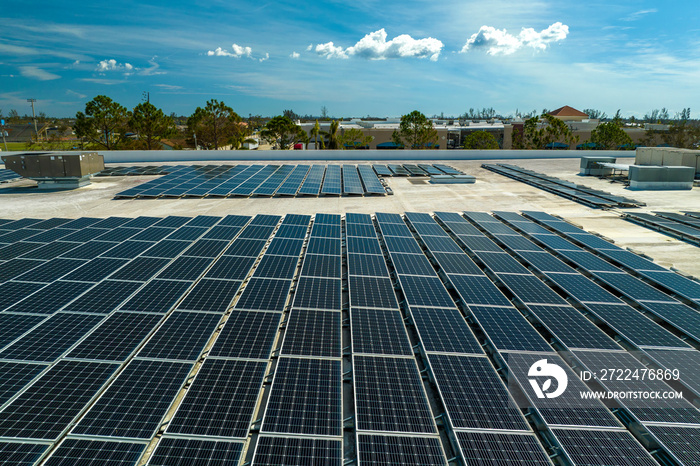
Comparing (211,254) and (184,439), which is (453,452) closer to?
(184,439)

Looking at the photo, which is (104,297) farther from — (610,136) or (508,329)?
(610,136)

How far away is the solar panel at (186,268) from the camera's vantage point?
1462 cm

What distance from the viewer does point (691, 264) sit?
17938mm

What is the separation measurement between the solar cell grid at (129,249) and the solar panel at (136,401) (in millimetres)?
9227

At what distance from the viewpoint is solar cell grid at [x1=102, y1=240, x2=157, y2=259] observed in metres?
16.9

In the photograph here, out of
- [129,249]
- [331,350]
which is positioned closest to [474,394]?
[331,350]

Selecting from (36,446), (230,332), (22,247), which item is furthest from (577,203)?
(22,247)

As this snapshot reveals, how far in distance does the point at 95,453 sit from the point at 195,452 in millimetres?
1871

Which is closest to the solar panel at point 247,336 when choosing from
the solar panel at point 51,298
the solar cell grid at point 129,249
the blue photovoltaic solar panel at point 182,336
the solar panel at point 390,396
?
the blue photovoltaic solar panel at point 182,336

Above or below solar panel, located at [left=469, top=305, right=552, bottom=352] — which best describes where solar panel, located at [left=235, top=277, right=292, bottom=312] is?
above

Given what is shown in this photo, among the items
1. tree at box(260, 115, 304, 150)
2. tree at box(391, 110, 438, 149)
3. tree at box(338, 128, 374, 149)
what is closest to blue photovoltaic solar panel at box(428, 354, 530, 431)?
tree at box(391, 110, 438, 149)

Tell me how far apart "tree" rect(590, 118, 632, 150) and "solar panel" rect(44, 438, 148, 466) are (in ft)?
329

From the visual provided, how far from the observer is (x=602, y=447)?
23.5ft

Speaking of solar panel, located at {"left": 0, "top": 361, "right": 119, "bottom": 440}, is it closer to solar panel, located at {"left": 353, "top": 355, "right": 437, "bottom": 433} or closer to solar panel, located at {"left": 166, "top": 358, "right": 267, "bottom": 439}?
solar panel, located at {"left": 166, "top": 358, "right": 267, "bottom": 439}
